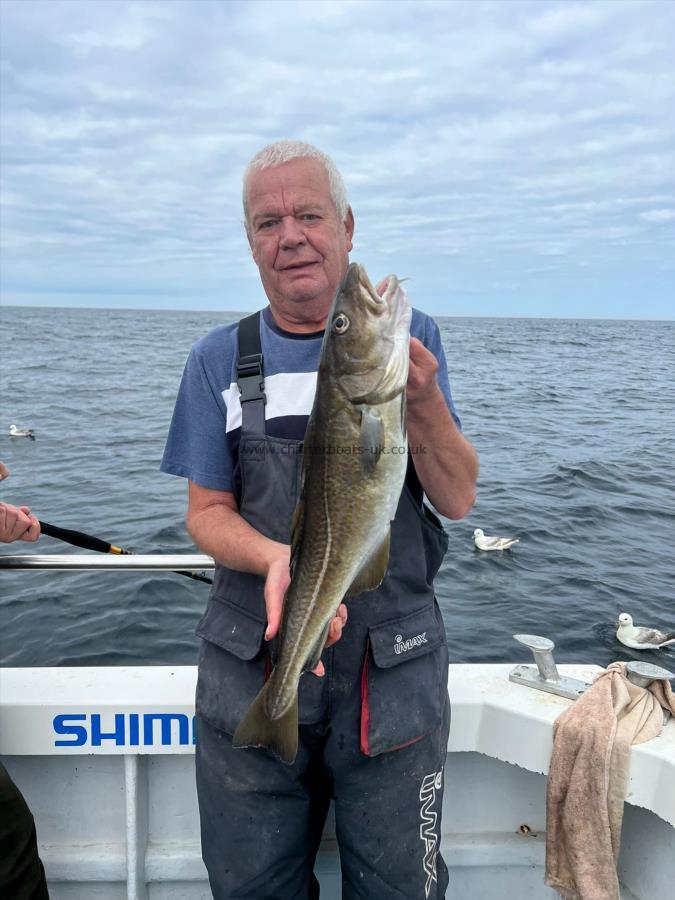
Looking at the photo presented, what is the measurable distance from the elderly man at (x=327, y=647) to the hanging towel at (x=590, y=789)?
2.27 ft

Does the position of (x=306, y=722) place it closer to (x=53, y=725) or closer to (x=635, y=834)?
(x=53, y=725)

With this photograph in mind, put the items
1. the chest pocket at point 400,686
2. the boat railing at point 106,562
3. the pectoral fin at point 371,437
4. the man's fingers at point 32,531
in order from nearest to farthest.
Answer: the pectoral fin at point 371,437
the chest pocket at point 400,686
the man's fingers at point 32,531
the boat railing at point 106,562

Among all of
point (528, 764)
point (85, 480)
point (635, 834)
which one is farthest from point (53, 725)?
Result: point (85, 480)

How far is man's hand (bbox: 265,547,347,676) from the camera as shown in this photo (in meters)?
2.48

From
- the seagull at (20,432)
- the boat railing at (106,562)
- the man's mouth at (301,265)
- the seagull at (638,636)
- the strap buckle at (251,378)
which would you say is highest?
the man's mouth at (301,265)

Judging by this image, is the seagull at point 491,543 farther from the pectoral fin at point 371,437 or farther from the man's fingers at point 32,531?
the pectoral fin at point 371,437

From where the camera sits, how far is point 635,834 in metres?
3.56

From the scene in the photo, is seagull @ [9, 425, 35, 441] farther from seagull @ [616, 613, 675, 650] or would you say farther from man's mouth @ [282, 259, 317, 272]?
man's mouth @ [282, 259, 317, 272]

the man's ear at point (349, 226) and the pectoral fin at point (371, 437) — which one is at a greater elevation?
the man's ear at point (349, 226)

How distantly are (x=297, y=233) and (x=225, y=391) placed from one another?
2.31ft

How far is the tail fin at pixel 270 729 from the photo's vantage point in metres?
2.50

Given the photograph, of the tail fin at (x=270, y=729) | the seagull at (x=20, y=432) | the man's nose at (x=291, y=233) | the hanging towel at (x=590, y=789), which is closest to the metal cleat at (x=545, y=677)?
the hanging towel at (x=590, y=789)

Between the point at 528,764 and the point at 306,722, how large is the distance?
1349 mm

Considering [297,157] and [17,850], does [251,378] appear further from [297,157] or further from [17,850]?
[17,850]
